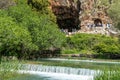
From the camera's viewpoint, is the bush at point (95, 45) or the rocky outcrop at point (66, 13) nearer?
the bush at point (95, 45)

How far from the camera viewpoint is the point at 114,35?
7300 cm

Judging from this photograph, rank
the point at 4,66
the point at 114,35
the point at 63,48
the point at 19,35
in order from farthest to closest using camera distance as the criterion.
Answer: the point at 114,35 < the point at 63,48 < the point at 19,35 < the point at 4,66

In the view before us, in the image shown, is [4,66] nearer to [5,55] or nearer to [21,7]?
[5,55]

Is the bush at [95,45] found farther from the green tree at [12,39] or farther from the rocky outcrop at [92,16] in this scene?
the green tree at [12,39]

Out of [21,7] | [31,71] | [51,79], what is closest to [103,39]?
[21,7]

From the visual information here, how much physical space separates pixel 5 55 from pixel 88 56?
1613 centimetres

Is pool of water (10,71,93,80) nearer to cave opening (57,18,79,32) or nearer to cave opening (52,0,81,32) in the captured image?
cave opening (52,0,81,32)

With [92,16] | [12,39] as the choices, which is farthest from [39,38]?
[92,16]

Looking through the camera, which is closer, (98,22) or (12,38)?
(12,38)

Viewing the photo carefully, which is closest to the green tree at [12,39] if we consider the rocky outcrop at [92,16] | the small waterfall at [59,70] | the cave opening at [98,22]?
the small waterfall at [59,70]

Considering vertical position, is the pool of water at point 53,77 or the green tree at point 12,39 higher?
the green tree at point 12,39

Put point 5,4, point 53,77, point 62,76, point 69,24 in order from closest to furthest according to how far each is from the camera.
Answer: point 53,77 → point 62,76 → point 5,4 → point 69,24

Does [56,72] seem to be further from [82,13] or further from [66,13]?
[66,13]

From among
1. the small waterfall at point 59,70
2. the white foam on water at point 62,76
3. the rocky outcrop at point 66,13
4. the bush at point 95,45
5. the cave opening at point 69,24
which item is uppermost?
the rocky outcrop at point 66,13
